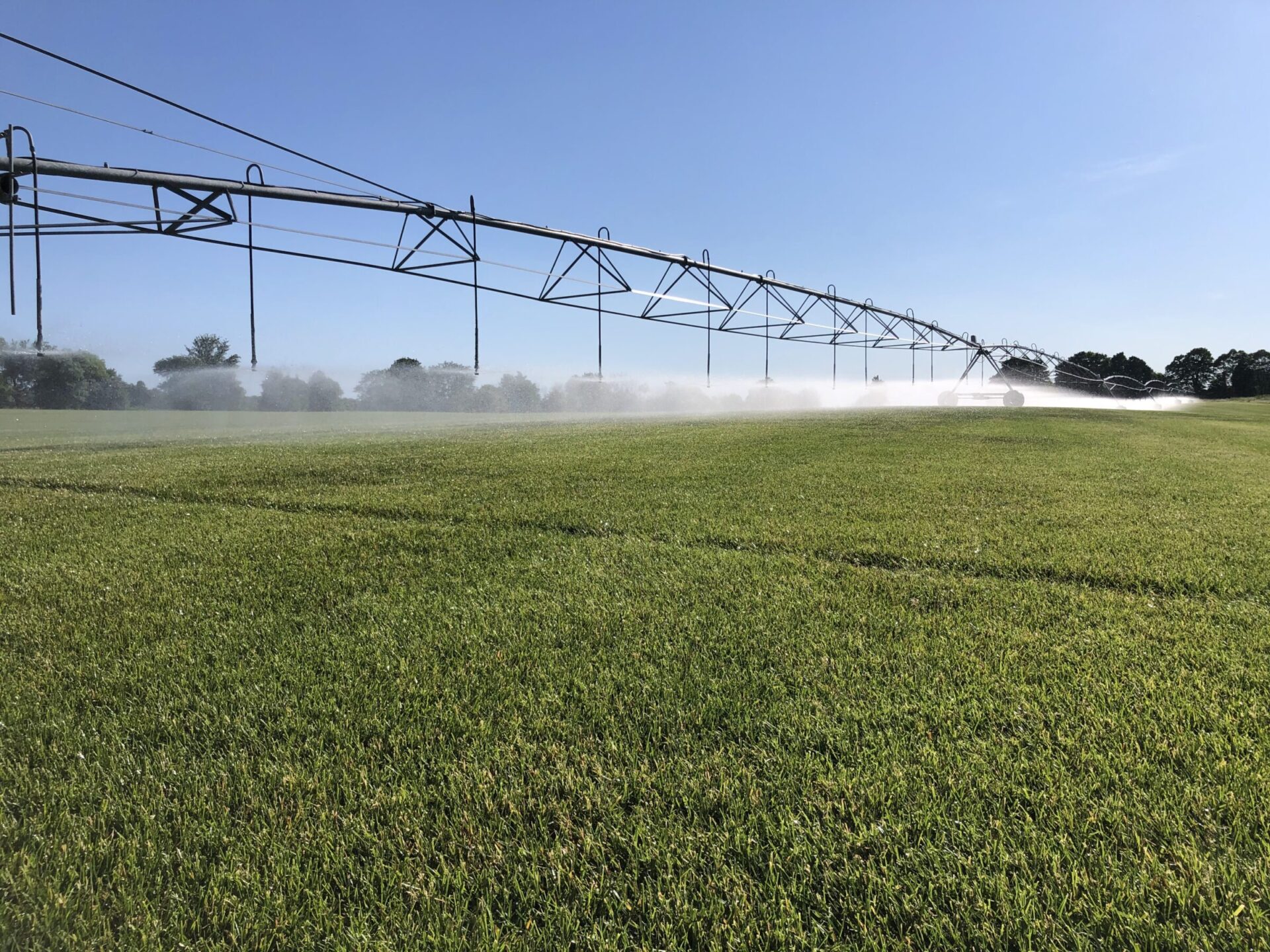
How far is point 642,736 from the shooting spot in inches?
88.0

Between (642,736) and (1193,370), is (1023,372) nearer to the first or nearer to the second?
(642,736)

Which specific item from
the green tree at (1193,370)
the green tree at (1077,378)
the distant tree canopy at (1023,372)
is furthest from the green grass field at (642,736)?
the green tree at (1193,370)

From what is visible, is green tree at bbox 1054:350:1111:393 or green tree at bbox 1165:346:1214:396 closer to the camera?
green tree at bbox 1054:350:1111:393

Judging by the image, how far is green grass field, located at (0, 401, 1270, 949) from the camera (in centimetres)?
152

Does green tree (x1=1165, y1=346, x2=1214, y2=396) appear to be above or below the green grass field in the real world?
above

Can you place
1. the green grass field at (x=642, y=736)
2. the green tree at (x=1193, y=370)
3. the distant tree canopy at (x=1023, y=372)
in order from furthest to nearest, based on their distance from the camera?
the green tree at (x=1193, y=370), the distant tree canopy at (x=1023, y=372), the green grass field at (x=642, y=736)

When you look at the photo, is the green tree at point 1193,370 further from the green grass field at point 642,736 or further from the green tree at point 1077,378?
the green grass field at point 642,736

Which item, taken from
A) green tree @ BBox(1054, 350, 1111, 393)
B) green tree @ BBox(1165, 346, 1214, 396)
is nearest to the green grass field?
green tree @ BBox(1054, 350, 1111, 393)

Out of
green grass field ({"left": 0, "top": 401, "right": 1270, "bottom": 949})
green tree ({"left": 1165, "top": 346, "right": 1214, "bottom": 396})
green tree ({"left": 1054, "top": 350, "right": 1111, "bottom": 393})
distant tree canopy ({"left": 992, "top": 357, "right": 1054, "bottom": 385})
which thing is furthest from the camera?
green tree ({"left": 1165, "top": 346, "right": 1214, "bottom": 396})

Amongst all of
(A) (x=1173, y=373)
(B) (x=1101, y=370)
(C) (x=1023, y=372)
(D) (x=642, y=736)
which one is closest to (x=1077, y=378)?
(C) (x=1023, y=372)

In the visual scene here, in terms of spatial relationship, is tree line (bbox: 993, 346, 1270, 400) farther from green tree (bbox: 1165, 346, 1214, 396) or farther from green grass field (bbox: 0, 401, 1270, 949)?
green grass field (bbox: 0, 401, 1270, 949)

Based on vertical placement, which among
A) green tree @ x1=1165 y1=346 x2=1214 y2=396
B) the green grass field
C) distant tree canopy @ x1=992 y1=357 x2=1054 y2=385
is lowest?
the green grass field

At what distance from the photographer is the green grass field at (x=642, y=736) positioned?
1520mm

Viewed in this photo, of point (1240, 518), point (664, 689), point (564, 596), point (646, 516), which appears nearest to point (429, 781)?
point (664, 689)
